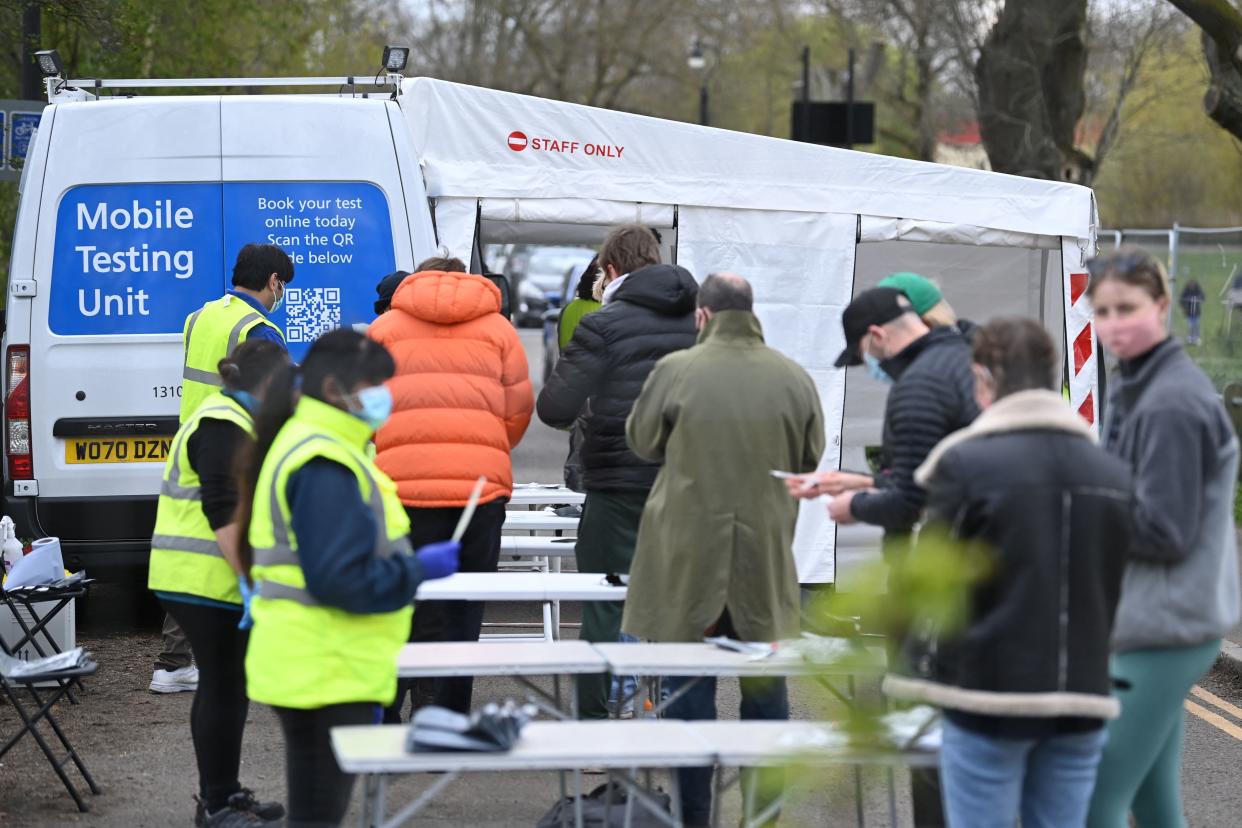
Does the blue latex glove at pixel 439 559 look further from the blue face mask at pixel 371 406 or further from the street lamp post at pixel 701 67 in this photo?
the street lamp post at pixel 701 67

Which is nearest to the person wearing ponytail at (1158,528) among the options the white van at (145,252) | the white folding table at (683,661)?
the white folding table at (683,661)

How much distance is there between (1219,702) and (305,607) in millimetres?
5609

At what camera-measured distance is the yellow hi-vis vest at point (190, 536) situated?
18.1ft

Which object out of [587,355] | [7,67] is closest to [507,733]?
[587,355]

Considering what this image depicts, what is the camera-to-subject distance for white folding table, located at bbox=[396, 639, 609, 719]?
16.1 ft

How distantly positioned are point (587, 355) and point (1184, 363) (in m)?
2.71

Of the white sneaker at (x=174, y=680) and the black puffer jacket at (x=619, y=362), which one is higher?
the black puffer jacket at (x=619, y=362)

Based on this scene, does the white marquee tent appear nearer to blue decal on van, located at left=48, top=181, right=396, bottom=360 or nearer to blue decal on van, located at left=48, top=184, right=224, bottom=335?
blue decal on van, located at left=48, top=181, right=396, bottom=360

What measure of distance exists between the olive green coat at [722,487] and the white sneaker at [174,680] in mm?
3173

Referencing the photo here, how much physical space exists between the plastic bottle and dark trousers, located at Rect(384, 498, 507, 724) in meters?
1.99

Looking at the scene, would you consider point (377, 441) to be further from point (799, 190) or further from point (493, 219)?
point (799, 190)

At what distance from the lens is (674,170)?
950cm

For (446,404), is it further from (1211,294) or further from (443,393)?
(1211,294)

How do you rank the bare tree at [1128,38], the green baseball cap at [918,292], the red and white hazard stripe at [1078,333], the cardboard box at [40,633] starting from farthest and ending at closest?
the bare tree at [1128,38], the red and white hazard stripe at [1078,333], the cardboard box at [40,633], the green baseball cap at [918,292]
